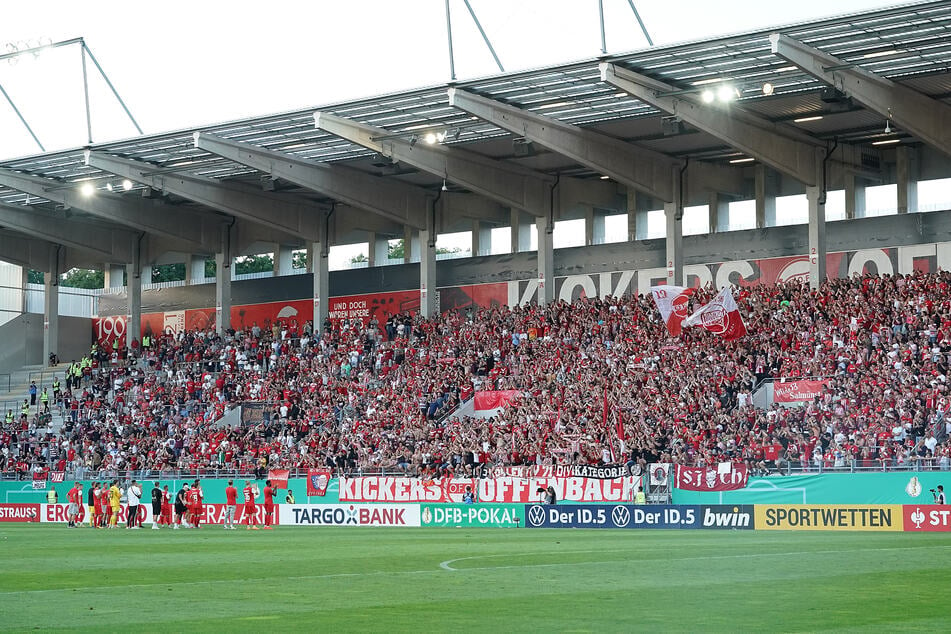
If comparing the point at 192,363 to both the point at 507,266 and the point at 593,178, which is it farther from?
the point at 593,178

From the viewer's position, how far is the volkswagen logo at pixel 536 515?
3738 centimetres

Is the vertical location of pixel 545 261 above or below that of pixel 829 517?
above

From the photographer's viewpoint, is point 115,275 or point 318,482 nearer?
point 318,482

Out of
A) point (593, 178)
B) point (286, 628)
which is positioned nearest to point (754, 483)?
point (593, 178)

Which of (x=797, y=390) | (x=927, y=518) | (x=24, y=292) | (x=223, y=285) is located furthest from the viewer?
(x=24, y=292)

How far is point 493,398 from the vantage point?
4931cm

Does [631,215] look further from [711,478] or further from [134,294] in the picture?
[134,294]

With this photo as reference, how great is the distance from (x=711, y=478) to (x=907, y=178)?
801 inches

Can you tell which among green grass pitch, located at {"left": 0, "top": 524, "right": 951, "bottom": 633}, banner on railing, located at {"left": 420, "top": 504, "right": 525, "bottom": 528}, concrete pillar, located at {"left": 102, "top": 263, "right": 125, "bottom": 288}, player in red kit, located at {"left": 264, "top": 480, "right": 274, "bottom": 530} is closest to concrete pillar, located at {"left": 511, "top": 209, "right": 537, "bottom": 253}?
banner on railing, located at {"left": 420, "top": 504, "right": 525, "bottom": 528}

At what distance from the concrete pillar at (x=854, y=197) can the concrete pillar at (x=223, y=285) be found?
30.1 metres

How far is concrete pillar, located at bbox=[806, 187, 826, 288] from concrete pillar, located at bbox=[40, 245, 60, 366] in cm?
4209

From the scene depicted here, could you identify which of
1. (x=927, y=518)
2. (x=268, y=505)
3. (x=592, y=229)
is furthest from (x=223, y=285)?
(x=927, y=518)

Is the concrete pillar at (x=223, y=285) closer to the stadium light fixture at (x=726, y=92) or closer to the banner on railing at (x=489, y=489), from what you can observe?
the banner on railing at (x=489, y=489)

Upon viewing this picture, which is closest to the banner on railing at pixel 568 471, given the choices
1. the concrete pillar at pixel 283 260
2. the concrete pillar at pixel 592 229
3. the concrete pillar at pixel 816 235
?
the concrete pillar at pixel 816 235
